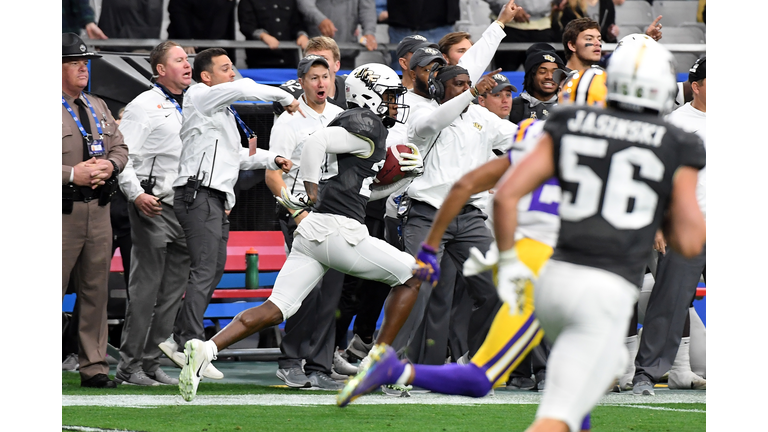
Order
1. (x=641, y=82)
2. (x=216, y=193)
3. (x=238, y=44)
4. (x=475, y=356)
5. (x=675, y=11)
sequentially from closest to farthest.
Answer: (x=641, y=82), (x=475, y=356), (x=216, y=193), (x=238, y=44), (x=675, y=11)

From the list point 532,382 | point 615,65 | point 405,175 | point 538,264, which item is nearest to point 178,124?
point 405,175

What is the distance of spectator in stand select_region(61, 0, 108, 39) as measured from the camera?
31.7ft

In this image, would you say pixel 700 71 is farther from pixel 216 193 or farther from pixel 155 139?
pixel 155 139

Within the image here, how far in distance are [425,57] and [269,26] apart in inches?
159

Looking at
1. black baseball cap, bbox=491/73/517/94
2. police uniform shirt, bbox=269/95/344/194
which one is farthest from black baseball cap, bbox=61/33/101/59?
black baseball cap, bbox=491/73/517/94

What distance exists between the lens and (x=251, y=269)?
8242mm

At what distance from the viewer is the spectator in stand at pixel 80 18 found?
966 centimetres

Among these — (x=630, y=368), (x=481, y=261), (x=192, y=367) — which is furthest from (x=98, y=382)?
(x=481, y=261)

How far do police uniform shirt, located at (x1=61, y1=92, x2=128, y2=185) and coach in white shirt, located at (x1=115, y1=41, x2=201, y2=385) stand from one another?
13.8 inches

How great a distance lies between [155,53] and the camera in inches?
274

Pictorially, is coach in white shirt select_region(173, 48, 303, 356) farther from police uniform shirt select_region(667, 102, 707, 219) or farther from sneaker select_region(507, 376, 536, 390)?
police uniform shirt select_region(667, 102, 707, 219)

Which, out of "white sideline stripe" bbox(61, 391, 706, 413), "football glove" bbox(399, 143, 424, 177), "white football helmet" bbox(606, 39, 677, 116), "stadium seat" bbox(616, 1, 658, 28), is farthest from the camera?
"stadium seat" bbox(616, 1, 658, 28)

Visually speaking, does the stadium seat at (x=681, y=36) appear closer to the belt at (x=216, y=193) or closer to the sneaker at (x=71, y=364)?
the belt at (x=216, y=193)

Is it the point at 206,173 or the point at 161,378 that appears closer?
the point at 206,173
